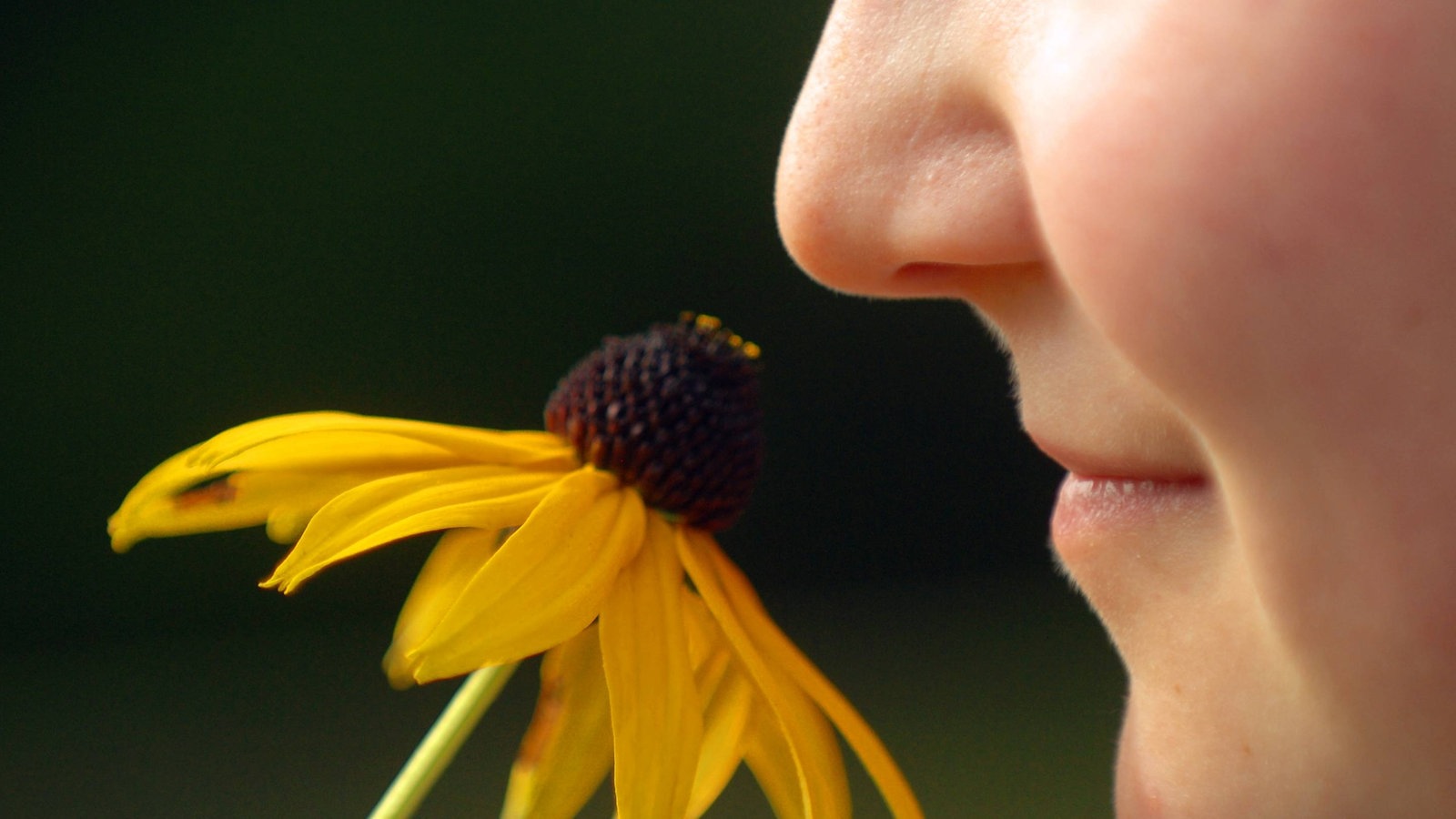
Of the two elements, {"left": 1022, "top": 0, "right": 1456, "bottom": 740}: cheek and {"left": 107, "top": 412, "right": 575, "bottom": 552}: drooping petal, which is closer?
{"left": 1022, "top": 0, "right": 1456, "bottom": 740}: cheek

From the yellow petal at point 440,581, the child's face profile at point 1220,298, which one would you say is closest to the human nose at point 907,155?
the child's face profile at point 1220,298

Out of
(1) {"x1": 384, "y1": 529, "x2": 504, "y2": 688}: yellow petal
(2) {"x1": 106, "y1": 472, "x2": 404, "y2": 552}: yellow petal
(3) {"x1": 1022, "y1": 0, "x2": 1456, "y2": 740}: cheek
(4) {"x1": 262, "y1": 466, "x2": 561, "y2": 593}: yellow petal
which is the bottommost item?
(1) {"x1": 384, "y1": 529, "x2": 504, "y2": 688}: yellow petal

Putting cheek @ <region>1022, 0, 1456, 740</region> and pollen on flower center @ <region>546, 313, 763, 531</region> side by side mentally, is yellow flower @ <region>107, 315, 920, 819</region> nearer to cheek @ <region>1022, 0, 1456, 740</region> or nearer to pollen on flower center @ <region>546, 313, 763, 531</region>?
pollen on flower center @ <region>546, 313, 763, 531</region>

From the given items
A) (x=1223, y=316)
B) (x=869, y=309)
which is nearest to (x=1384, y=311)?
(x=1223, y=316)

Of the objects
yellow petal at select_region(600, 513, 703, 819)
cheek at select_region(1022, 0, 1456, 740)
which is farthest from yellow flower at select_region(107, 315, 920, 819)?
A: cheek at select_region(1022, 0, 1456, 740)

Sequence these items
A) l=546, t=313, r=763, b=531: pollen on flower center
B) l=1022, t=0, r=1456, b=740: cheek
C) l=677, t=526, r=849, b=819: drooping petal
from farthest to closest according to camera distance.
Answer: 1. l=546, t=313, r=763, b=531: pollen on flower center
2. l=677, t=526, r=849, b=819: drooping petal
3. l=1022, t=0, r=1456, b=740: cheek

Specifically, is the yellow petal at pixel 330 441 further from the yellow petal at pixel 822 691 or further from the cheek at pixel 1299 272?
the cheek at pixel 1299 272

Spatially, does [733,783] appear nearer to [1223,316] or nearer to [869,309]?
[869,309]
